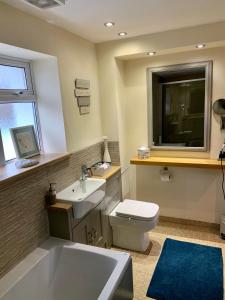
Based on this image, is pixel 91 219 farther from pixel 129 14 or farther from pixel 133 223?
pixel 129 14

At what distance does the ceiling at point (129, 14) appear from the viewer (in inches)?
68.4

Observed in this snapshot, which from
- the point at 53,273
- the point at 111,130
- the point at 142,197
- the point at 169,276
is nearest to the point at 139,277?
the point at 169,276

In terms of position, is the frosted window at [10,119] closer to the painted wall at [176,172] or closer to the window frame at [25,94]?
the window frame at [25,94]

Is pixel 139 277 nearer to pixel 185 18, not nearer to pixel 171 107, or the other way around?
pixel 171 107

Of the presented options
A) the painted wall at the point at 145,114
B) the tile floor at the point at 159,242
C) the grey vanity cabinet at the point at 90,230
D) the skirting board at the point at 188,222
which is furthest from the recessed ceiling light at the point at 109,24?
the skirting board at the point at 188,222

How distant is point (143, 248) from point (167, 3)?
2.42 meters

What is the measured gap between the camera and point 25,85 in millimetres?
2186

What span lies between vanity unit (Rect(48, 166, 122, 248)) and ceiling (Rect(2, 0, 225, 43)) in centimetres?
158

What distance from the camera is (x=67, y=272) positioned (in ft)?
6.15

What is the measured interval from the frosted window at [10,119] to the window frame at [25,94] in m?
0.06

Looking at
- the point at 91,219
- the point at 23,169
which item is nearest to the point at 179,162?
the point at 91,219

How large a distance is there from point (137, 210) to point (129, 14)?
1955 millimetres

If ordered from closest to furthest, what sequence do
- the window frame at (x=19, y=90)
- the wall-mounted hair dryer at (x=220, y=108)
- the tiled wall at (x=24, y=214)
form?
the tiled wall at (x=24, y=214) → the window frame at (x=19, y=90) → the wall-mounted hair dryer at (x=220, y=108)

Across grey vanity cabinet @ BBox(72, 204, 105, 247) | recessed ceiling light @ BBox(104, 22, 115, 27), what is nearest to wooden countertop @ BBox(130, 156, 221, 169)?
grey vanity cabinet @ BBox(72, 204, 105, 247)
